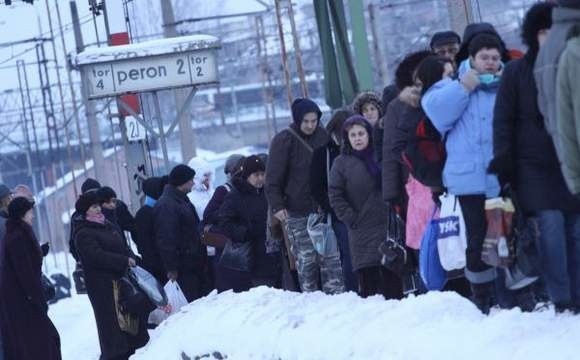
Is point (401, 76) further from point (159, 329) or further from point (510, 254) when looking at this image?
point (159, 329)

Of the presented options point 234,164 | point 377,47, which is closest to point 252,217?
point 234,164

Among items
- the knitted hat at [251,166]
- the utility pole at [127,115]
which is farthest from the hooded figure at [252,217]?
the utility pole at [127,115]

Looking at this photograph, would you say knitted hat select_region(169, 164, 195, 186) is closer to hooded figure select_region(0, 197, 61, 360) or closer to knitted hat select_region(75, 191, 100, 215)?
knitted hat select_region(75, 191, 100, 215)

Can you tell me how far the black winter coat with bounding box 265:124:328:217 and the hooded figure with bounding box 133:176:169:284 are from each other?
399cm

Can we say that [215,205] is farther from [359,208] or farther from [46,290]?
[359,208]

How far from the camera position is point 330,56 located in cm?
1667

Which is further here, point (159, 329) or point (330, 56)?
point (330, 56)

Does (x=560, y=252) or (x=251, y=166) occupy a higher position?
(x=251, y=166)

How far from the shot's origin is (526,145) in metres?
9.00

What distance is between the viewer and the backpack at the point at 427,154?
10047mm

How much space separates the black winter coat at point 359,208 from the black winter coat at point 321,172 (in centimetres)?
66

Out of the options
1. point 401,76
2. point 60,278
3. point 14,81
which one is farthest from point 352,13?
point 14,81

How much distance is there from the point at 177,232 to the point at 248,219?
1.80 m

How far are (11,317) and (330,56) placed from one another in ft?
12.4
